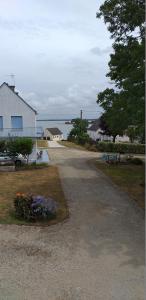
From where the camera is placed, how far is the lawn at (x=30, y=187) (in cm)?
1388

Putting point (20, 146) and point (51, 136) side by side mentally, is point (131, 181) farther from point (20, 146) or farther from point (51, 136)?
point (51, 136)

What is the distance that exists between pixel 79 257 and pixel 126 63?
32.5 ft

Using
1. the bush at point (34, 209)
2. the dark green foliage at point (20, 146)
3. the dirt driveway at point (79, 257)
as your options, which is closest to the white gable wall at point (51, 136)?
the dark green foliage at point (20, 146)

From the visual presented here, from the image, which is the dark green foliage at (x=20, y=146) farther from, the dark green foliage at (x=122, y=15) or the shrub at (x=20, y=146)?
the dark green foliage at (x=122, y=15)

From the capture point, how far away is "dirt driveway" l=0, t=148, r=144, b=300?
25.1 ft

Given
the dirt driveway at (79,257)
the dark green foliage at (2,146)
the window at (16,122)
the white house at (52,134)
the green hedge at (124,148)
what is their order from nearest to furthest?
the dirt driveway at (79,257)
the dark green foliage at (2,146)
the window at (16,122)
the green hedge at (124,148)
the white house at (52,134)

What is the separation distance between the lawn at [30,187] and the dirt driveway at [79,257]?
29.3 inches

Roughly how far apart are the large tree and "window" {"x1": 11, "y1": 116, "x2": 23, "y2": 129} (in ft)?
51.2

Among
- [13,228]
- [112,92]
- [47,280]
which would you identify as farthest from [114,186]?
[47,280]

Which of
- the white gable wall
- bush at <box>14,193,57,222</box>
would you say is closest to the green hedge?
bush at <box>14,193,57,222</box>

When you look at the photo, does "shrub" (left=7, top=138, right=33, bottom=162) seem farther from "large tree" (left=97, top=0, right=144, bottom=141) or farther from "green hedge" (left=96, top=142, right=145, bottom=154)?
"green hedge" (left=96, top=142, right=145, bottom=154)

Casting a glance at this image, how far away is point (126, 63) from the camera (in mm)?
16891

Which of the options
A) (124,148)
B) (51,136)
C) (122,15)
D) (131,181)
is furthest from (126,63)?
(51,136)

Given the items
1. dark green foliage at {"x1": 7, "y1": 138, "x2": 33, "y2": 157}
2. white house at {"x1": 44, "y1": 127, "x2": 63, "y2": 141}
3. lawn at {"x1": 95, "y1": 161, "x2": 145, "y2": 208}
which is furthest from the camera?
white house at {"x1": 44, "y1": 127, "x2": 63, "y2": 141}
